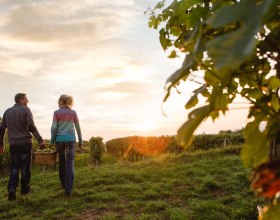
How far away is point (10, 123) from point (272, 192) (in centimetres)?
857

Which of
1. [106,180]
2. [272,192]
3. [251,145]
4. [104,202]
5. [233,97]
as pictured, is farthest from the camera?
[106,180]

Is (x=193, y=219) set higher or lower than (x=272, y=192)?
lower

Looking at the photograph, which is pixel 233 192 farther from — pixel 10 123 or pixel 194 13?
pixel 194 13

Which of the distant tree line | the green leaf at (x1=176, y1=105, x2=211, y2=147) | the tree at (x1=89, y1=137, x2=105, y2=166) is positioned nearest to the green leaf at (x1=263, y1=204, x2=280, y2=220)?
the green leaf at (x1=176, y1=105, x2=211, y2=147)

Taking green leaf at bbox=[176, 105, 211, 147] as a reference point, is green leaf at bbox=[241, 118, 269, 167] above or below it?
below

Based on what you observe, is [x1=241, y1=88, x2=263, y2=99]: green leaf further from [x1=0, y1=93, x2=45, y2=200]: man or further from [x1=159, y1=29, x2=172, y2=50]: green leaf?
[x1=0, y1=93, x2=45, y2=200]: man

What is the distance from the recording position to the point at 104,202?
27.6ft

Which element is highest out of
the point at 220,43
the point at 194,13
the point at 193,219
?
the point at 194,13

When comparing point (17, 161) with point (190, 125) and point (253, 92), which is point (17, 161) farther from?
point (190, 125)

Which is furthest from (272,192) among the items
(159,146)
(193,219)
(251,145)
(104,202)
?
(159,146)

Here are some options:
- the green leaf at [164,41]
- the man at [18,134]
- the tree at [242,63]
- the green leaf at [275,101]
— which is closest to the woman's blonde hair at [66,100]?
the man at [18,134]

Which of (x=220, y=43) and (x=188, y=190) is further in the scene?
(x=188, y=190)

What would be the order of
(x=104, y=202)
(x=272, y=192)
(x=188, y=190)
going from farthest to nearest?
(x=188, y=190)
(x=104, y=202)
(x=272, y=192)

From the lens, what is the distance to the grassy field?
7283 millimetres
